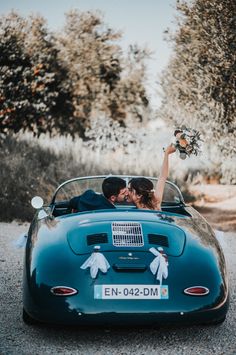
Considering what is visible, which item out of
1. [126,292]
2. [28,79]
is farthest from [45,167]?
[126,292]

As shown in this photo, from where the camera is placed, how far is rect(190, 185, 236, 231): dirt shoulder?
12.3 m

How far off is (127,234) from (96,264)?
39 centimetres

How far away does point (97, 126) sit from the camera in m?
24.5

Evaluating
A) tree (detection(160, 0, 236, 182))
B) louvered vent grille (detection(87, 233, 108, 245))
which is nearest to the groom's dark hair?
louvered vent grille (detection(87, 233, 108, 245))

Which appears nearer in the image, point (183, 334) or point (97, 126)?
point (183, 334)

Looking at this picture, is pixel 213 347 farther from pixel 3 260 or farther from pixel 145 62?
pixel 145 62

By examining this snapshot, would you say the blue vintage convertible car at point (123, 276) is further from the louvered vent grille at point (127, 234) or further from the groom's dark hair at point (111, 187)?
the groom's dark hair at point (111, 187)

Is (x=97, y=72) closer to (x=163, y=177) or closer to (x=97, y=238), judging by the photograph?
(x=163, y=177)

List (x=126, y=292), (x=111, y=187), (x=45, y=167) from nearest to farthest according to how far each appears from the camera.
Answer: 1. (x=126, y=292)
2. (x=111, y=187)
3. (x=45, y=167)

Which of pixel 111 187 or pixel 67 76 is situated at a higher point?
pixel 67 76

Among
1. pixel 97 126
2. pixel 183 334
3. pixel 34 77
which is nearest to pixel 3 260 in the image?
pixel 183 334

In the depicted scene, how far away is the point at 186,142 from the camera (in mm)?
5832

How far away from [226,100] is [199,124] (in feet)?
2.98

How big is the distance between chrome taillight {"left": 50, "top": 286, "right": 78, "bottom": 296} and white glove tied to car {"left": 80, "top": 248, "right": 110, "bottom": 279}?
16cm
